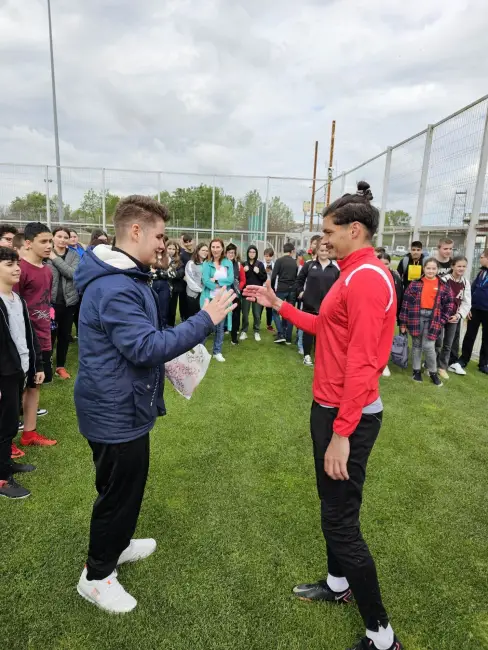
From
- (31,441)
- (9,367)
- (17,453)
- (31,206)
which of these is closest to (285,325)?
(31,441)

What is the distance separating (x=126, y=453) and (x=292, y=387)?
411cm

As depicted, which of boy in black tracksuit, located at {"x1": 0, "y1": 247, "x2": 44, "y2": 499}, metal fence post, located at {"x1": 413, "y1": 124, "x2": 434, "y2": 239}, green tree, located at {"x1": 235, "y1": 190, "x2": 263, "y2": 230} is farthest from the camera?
green tree, located at {"x1": 235, "y1": 190, "x2": 263, "y2": 230}

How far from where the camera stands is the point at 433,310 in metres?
6.05

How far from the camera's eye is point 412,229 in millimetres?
8641

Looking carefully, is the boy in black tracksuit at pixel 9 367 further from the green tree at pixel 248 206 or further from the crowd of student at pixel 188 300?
the green tree at pixel 248 206

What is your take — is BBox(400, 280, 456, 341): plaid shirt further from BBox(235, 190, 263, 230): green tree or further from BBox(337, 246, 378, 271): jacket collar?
BBox(235, 190, 263, 230): green tree

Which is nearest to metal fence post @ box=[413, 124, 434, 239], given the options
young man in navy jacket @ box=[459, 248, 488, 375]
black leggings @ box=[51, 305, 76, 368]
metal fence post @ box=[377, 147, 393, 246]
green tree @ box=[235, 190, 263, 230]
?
metal fence post @ box=[377, 147, 393, 246]

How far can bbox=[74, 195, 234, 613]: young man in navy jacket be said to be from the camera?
1.77 m

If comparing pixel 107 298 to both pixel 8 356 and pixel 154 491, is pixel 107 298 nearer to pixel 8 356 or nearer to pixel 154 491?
pixel 8 356

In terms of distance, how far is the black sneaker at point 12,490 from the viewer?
3053 millimetres

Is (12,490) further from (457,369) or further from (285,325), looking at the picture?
(457,369)

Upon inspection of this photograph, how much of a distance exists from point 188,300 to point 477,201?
5.52 metres

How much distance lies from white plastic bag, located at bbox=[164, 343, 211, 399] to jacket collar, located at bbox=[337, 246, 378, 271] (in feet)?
3.14

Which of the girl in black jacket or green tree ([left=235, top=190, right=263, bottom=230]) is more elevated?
green tree ([left=235, top=190, right=263, bottom=230])
